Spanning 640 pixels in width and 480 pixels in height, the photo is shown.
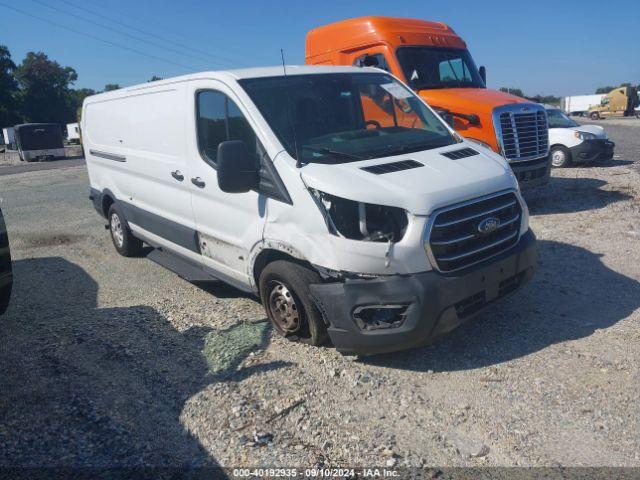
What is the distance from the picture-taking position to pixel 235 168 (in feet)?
13.2

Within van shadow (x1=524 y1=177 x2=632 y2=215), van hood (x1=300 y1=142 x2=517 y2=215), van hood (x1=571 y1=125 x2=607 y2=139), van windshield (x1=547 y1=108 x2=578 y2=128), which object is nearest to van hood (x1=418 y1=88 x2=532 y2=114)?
van shadow (x1=524 y1=177 x2=632 y2=215)

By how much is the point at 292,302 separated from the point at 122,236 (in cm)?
400

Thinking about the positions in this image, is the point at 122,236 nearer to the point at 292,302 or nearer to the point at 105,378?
the point at 105,378

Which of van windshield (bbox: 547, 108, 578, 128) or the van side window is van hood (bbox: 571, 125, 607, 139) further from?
the van side window

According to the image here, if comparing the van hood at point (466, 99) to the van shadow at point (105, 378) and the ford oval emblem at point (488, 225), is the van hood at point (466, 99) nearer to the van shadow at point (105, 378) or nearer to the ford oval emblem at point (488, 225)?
the ford oval emblem at point (488, 225)

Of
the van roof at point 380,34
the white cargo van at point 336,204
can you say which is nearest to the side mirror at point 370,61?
the van roof at point 380,34

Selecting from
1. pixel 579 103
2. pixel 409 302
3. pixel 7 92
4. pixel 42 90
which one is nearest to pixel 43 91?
pixel 42 90

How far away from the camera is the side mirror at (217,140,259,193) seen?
399cm

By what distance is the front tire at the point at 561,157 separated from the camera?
13586 mm

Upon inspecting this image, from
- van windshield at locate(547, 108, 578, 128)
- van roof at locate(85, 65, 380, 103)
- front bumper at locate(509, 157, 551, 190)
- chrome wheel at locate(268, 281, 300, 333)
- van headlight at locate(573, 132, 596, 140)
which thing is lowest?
chrome wheel at locate(268, 281, 300, 333)

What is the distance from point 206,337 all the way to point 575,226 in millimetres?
5812

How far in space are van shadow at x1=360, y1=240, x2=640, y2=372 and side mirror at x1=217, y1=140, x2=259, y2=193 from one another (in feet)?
5.43

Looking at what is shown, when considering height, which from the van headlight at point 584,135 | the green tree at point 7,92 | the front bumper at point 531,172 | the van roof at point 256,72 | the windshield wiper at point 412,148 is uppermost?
the green tree at point 7,92

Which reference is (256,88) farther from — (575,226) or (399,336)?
(575,226)
